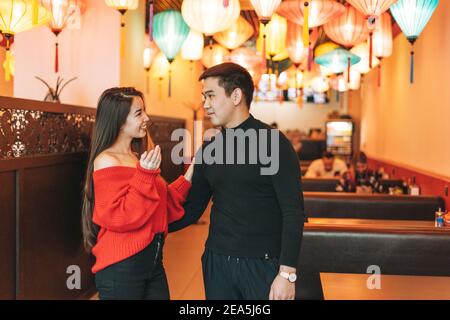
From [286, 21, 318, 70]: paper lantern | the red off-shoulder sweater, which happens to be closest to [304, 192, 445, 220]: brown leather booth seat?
[286, 21, 318, 70]: paper lantern

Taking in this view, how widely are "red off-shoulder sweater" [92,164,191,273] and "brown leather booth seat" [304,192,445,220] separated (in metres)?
3.06

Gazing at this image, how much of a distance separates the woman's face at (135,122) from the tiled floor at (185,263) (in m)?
2.51

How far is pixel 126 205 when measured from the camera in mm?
2088

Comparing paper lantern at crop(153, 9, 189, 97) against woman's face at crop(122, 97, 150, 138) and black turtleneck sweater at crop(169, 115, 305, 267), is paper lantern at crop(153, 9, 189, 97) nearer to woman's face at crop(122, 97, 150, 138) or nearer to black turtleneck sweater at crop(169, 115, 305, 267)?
woman's face at crop(122, 97, 150, 138)

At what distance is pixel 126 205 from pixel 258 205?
0.54m

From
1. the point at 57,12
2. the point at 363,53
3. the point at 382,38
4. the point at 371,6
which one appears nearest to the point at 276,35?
the point at 382,38

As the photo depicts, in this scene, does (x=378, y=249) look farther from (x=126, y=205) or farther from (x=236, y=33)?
(x=236, y=33)

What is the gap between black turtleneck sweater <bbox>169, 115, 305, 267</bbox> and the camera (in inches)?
78.7

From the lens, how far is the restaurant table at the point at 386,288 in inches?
86.1

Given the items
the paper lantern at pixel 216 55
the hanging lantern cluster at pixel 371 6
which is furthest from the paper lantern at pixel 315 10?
the paper lantern at pixel 216 55

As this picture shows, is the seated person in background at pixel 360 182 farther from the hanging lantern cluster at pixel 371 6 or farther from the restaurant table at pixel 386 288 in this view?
the restaurant table at pixel 386 288
